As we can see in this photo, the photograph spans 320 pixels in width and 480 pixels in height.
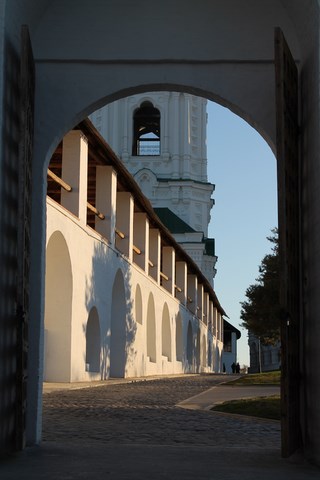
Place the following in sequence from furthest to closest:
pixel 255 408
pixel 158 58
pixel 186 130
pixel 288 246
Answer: pixel 186 130 < pixel 255 408 < pixel 158 58 < pixel 288 246

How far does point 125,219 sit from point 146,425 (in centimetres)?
1898

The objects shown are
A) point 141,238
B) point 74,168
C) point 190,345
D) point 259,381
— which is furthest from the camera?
point 190,345

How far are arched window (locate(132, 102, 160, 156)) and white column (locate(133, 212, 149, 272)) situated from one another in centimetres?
2035

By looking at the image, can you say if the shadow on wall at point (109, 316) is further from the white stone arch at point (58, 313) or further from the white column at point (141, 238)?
the white column at point (141, 238)

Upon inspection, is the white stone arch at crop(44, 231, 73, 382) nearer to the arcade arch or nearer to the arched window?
the arcade arch

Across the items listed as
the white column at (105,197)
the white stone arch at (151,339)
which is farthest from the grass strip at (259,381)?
the white stone arch at (151,339)

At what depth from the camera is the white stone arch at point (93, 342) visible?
25.2 m

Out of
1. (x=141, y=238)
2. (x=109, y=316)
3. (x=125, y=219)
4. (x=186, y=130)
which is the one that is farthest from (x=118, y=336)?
(x=186, y=130)

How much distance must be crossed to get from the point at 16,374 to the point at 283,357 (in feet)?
6.76

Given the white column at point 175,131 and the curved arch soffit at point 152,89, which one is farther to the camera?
the white column at point 175,131

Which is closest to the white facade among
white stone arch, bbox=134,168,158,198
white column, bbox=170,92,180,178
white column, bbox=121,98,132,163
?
white stone arch, bbox=134,168,158,198

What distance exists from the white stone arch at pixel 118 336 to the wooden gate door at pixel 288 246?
839 inches

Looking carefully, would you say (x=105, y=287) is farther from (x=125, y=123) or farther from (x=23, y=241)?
(x=125, y=123)

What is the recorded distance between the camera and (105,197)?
85.5 ft
